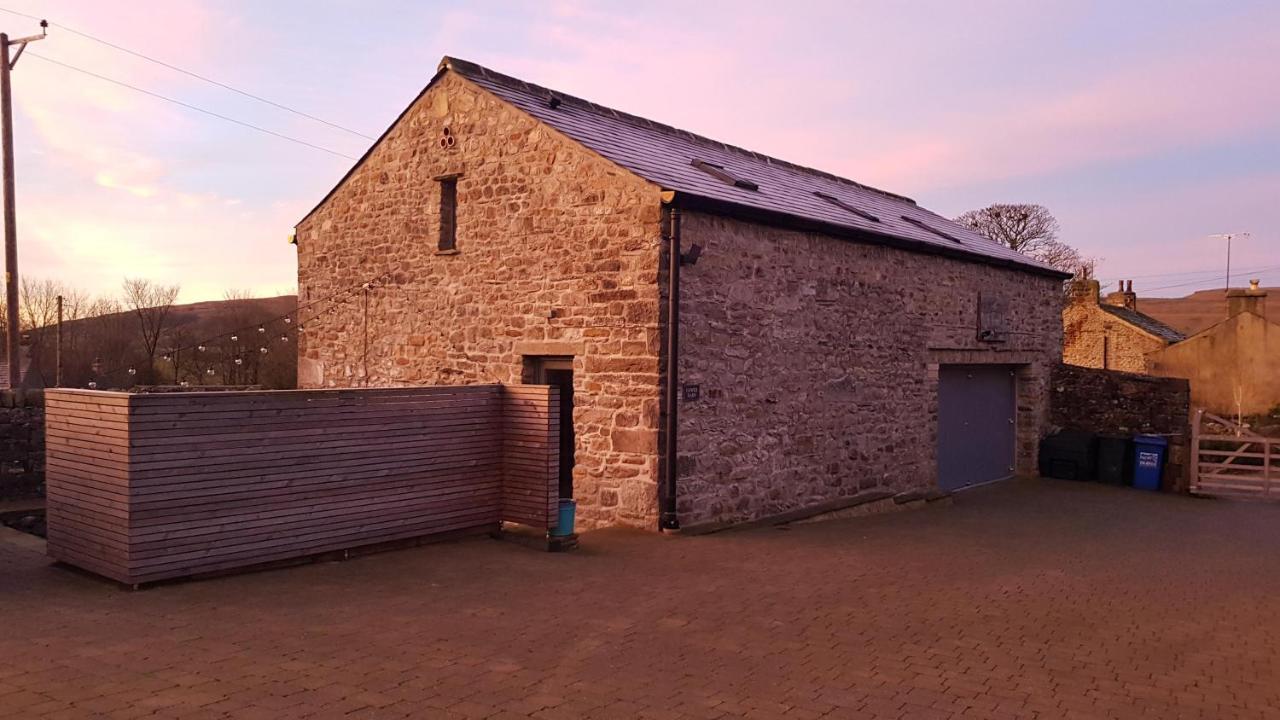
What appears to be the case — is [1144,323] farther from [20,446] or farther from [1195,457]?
[20,446]

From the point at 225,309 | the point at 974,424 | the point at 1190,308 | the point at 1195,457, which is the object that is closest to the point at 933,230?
the point at 974,424

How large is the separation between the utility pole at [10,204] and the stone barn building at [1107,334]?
29.7 metres

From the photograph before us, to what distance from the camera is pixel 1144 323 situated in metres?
30.5

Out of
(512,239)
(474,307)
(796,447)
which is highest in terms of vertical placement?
(512,239)

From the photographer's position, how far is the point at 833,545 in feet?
31.6

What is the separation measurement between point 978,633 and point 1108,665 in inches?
35.2

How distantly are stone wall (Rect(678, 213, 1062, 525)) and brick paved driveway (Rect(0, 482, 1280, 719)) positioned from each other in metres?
1.48

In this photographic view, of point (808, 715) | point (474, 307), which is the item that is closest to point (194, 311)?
point (474, 307)

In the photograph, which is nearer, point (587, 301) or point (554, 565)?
point (554, 565)

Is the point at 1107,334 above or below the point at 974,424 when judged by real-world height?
above

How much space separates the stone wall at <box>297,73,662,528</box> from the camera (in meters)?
9.80

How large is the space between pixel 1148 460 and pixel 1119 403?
1.70 m

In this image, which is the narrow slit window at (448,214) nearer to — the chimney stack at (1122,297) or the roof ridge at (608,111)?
the roof ridge at (608,111)

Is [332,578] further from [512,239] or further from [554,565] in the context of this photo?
[512,239]
